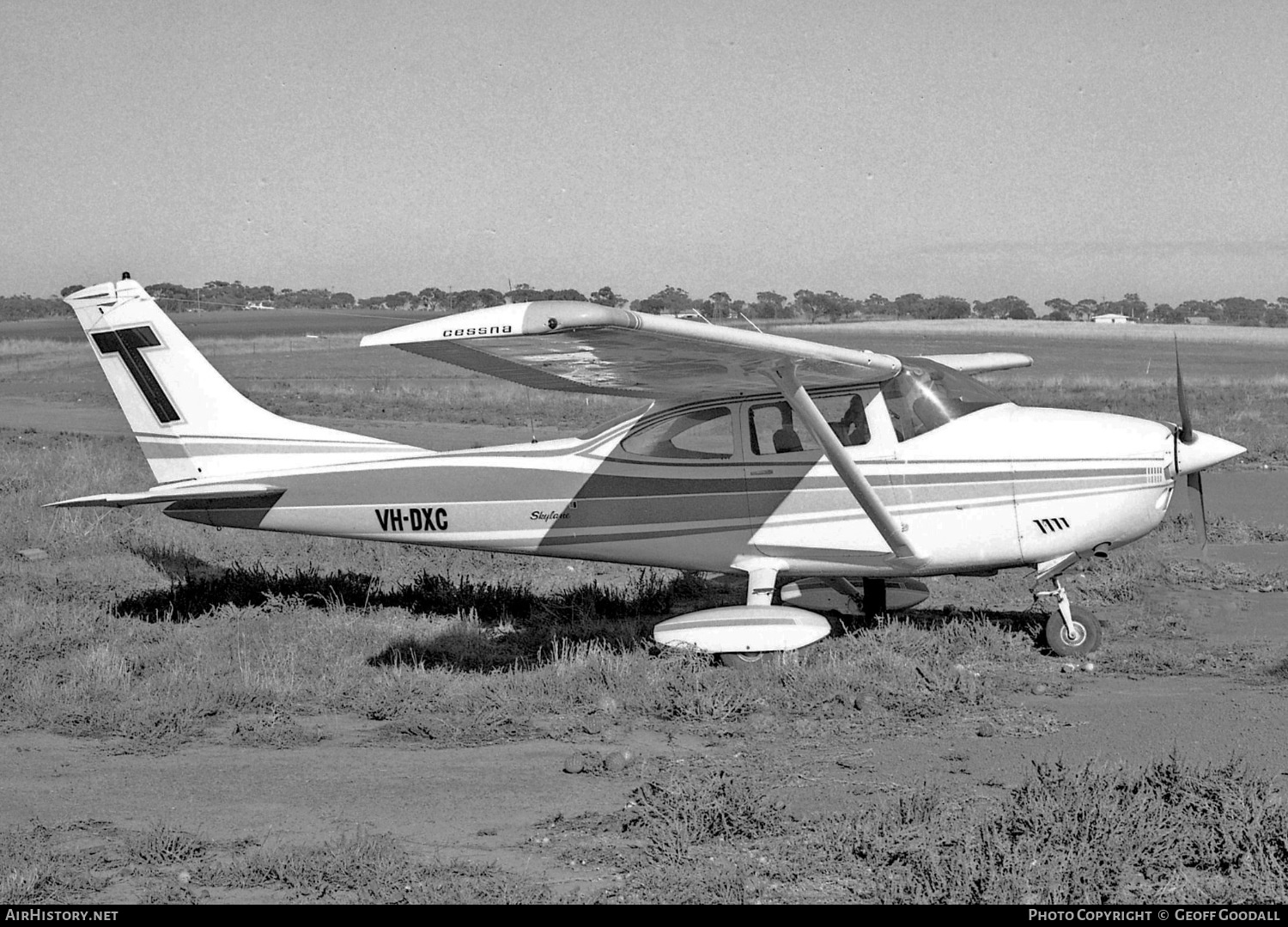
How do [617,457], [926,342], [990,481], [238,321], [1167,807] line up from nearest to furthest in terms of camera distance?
[1167,807] < [990,481] < [617,457] < [926,342] < [238,321]

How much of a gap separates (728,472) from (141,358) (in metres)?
4.85

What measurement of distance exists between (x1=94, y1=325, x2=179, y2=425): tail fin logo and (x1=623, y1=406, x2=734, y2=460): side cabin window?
3825mm

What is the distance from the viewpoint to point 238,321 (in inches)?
3718

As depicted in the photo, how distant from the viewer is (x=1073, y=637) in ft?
27.7

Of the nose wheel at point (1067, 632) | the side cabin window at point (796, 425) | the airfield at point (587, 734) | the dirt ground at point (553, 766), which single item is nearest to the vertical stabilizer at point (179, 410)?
the airfield at point (587, 734)

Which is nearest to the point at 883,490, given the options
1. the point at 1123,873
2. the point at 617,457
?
the point at 617,457

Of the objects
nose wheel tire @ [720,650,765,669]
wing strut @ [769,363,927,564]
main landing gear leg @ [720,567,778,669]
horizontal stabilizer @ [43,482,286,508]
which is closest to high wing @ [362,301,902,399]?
wing strut @ [769,363,927,564]

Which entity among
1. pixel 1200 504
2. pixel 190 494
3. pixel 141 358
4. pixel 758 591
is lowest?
pixel 758 591

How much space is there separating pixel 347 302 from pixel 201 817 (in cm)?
9714

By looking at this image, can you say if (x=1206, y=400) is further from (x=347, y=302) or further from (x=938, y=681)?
(x=347, y=302)

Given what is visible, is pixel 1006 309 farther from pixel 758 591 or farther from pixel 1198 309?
pixel 758 591

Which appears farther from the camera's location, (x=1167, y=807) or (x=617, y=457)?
(x=617, y=457)

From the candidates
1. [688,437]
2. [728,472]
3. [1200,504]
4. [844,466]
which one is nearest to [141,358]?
[688,437]

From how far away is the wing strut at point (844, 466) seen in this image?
7.83 m
